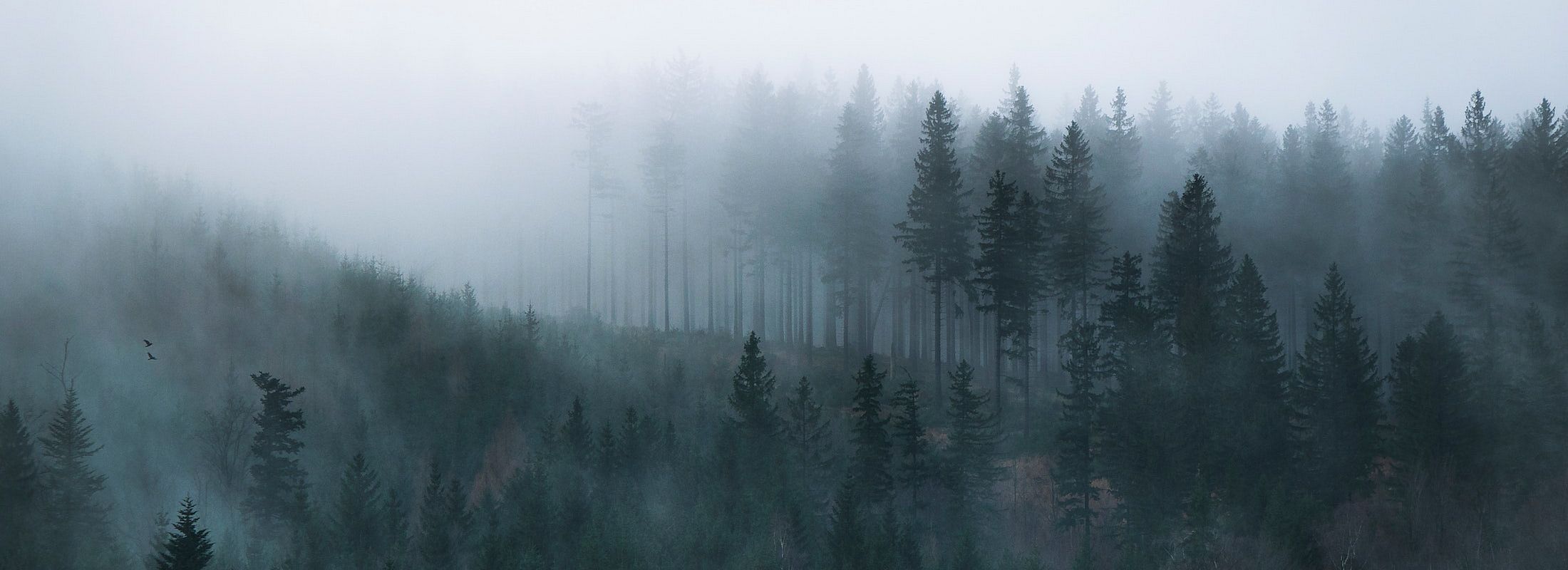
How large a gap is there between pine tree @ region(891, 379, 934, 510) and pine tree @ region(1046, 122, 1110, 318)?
1146cm

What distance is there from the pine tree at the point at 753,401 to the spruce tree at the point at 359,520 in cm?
1316

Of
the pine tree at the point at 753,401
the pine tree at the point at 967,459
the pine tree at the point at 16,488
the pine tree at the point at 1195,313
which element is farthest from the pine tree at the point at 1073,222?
A: the pine tree at the point at 16,488

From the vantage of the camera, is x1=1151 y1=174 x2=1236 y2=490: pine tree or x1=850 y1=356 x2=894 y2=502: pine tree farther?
x1=1151 y1=174 x2=1236 y2=490: pine tree

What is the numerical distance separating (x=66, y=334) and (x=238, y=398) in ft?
28.3

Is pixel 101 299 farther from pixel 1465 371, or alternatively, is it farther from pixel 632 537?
pixel 1465 371

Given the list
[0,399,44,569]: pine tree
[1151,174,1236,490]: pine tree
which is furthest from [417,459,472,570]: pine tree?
[1151,174,1236,490]: pine tree

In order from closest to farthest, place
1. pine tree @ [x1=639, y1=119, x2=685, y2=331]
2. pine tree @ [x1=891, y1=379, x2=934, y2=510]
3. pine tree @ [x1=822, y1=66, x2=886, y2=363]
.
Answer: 1. pine tree @ [x1=891, y1=379, x2=934, y2=510]
2. pine tree @ [x1=822, y1=66, x2=886, y2=363]
3. pine tree @ [x1=639, y1=119, x2=685, y2=331]

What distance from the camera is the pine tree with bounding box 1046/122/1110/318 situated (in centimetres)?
4406

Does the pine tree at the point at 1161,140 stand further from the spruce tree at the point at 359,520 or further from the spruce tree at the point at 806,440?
the spruce tree at the point at 359,520

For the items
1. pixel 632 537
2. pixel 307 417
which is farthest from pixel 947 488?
pixel 307 417

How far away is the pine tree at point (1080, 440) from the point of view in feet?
116

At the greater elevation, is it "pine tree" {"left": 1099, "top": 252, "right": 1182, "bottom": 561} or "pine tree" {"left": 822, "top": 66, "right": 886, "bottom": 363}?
"pine tree" {"left": 822, "top": 66, "right": 886, "bottom": 363}

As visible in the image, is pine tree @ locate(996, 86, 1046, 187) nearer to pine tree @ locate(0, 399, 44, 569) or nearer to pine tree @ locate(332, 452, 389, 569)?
pine tree @ locate(332, 452, 389, 569)

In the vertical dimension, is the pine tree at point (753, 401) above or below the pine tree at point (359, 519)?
above
